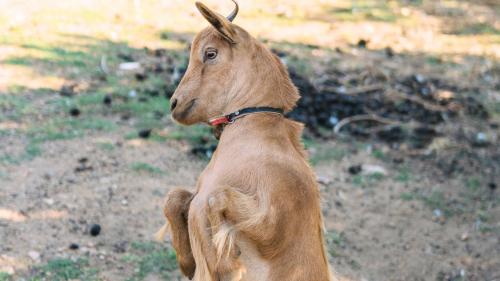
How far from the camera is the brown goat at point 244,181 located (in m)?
3.92

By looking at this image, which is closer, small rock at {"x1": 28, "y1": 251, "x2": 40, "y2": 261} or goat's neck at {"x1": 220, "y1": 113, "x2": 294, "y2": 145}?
goat's neck at {"x1": 220, "y1": 113, "x2": 294, "y2": 145}

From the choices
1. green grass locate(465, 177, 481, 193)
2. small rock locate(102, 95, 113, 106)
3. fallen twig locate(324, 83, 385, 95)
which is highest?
small rock locate(102, 95, 113, 106)

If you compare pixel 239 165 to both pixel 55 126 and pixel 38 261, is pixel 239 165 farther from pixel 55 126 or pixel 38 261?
pixel 55 126

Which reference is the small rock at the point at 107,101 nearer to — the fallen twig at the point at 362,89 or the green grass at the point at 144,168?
the green grass at the point at 144,168

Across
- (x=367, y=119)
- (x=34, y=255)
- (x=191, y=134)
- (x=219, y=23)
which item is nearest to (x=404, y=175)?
(x=367, y=119)

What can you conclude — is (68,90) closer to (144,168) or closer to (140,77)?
(140,77)

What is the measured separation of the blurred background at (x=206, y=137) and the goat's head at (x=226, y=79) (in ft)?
6.46

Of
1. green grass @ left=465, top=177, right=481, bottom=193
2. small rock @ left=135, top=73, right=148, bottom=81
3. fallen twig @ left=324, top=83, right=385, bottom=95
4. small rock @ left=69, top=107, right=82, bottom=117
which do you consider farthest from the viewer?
fallen twig @ left=324, top=83, right=385, bottom=95

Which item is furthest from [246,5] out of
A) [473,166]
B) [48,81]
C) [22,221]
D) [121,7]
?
[22,221]

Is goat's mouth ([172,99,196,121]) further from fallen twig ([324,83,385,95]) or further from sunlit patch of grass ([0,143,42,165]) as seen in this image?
fallen twig ([324,83,385,95])

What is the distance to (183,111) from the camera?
4.42m

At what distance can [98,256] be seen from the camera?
6.01 meters

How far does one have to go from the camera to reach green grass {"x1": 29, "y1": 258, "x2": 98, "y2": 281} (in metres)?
5.61

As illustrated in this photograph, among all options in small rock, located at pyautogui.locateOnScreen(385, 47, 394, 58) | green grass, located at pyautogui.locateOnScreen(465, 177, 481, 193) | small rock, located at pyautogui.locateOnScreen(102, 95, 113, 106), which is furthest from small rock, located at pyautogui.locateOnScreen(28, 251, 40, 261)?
small rock, located at pyautogui.locateOnScreen(385, 47, 394, 58)
